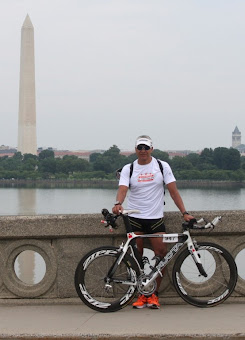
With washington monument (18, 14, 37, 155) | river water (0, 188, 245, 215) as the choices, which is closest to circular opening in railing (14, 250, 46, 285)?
river water (0, 188, 245, 215)

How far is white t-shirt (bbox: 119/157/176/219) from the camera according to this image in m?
6.09

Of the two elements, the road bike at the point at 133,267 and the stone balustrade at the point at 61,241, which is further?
the stone balustrade at the point at 61,241

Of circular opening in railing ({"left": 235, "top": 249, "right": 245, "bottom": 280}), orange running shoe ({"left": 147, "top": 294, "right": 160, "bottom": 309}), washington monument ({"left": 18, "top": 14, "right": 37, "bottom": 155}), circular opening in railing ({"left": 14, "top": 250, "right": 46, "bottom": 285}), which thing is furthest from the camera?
washington monument ({"left": 18, "top": 14, "right": 37, "bottom": 155})

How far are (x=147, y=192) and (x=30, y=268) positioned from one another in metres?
20.4

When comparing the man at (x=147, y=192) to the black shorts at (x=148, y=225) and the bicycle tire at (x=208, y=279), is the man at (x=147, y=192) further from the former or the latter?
the bicycle tire at (x=208, y=279)

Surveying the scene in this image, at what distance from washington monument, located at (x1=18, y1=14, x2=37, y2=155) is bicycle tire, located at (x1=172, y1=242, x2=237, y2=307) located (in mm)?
88272

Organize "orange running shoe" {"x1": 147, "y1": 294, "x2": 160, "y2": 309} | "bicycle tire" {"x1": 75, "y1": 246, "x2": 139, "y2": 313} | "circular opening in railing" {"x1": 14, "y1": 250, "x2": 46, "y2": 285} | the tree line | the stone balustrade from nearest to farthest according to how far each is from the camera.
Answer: "bicycle tire" {"x1": 75, "y1": 246, "x2": 139, "y2": 313} → "orange running shoe" {"x1": 147, "y1": 294, "x2": 160, "y2": 309} → the stone balustrade → "circular opening in railing" {"x1": 14, "y1": 250, "x2": 46, "y2": 285} → the tree line

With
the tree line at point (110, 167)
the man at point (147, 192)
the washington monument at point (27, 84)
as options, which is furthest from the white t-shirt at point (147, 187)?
the tree line at point (110, 167)

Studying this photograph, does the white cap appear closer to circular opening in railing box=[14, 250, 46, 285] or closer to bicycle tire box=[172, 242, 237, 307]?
bicycle tire box=[172, 242, 237, 307]

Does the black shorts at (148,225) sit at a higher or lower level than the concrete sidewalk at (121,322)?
higher

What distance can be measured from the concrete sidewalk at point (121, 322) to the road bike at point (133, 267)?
121mm

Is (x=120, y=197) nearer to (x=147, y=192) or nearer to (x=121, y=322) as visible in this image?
(x=147, y=192)

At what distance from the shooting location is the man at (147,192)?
6.06 meters

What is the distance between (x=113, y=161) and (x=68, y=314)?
520ft
